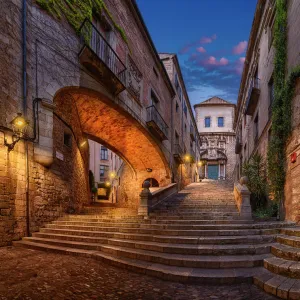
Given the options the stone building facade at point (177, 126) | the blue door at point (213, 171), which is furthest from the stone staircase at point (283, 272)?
the blue door at point (213, 171)

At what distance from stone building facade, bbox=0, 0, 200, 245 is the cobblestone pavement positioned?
2530 millimetres

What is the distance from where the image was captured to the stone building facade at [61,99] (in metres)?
7.09

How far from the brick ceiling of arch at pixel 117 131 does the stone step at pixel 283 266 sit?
8.37 meters

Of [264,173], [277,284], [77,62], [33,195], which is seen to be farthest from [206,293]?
[77,62]

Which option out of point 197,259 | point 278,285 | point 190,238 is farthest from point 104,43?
point 278,285

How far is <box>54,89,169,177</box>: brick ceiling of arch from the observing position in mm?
11487

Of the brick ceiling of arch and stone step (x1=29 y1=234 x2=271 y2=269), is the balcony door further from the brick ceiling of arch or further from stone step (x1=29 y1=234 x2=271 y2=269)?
stone step (x1=29 y1=234 x2=271 y2=269)

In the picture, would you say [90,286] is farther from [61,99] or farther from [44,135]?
[61,99]

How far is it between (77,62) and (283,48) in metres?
7.44

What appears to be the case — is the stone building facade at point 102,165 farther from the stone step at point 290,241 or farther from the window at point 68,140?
the stone step at point 290,241

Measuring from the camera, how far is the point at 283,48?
29.1ft

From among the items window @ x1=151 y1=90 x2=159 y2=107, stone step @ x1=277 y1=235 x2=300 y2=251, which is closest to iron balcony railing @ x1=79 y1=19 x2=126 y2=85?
window @ x1=151 y1=90 x2=159 y2=107

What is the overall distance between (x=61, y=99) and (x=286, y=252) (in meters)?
9.01

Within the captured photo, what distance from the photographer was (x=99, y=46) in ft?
35.9
